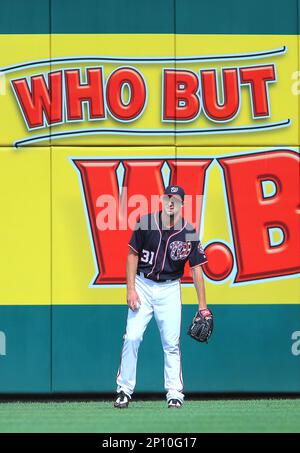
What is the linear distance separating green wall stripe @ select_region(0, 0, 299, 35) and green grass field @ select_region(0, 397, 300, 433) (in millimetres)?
3806

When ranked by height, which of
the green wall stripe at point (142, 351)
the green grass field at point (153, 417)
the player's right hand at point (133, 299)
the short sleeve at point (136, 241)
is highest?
the short sleeve at point (136, 241)

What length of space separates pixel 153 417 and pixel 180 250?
184 cm

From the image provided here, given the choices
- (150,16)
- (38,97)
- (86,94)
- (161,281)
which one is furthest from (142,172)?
(161,281)

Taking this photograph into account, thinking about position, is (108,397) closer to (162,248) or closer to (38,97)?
(162,248)

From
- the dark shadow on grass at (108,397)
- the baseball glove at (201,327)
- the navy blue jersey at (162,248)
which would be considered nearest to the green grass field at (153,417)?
the dark shadow on grass at (108,397)

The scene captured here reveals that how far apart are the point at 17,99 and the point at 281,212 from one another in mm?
2964

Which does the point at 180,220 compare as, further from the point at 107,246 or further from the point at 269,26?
the point at 269,26

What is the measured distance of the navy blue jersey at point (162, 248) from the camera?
11242 millimetres

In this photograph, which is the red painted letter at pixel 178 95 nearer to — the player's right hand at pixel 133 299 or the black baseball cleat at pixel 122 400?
the player's right hand at pixel 133 299

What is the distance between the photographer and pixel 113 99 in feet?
41.9

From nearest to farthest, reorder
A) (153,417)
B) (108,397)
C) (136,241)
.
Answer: (153,417) → (136,241) → (108,397)

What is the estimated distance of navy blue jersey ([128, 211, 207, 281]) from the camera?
36.9ft

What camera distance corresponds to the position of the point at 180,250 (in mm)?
11320

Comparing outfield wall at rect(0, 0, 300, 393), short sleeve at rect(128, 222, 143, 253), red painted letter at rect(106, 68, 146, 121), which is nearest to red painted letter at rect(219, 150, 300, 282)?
outfield wall at rect(0, 0, 300, 393)
